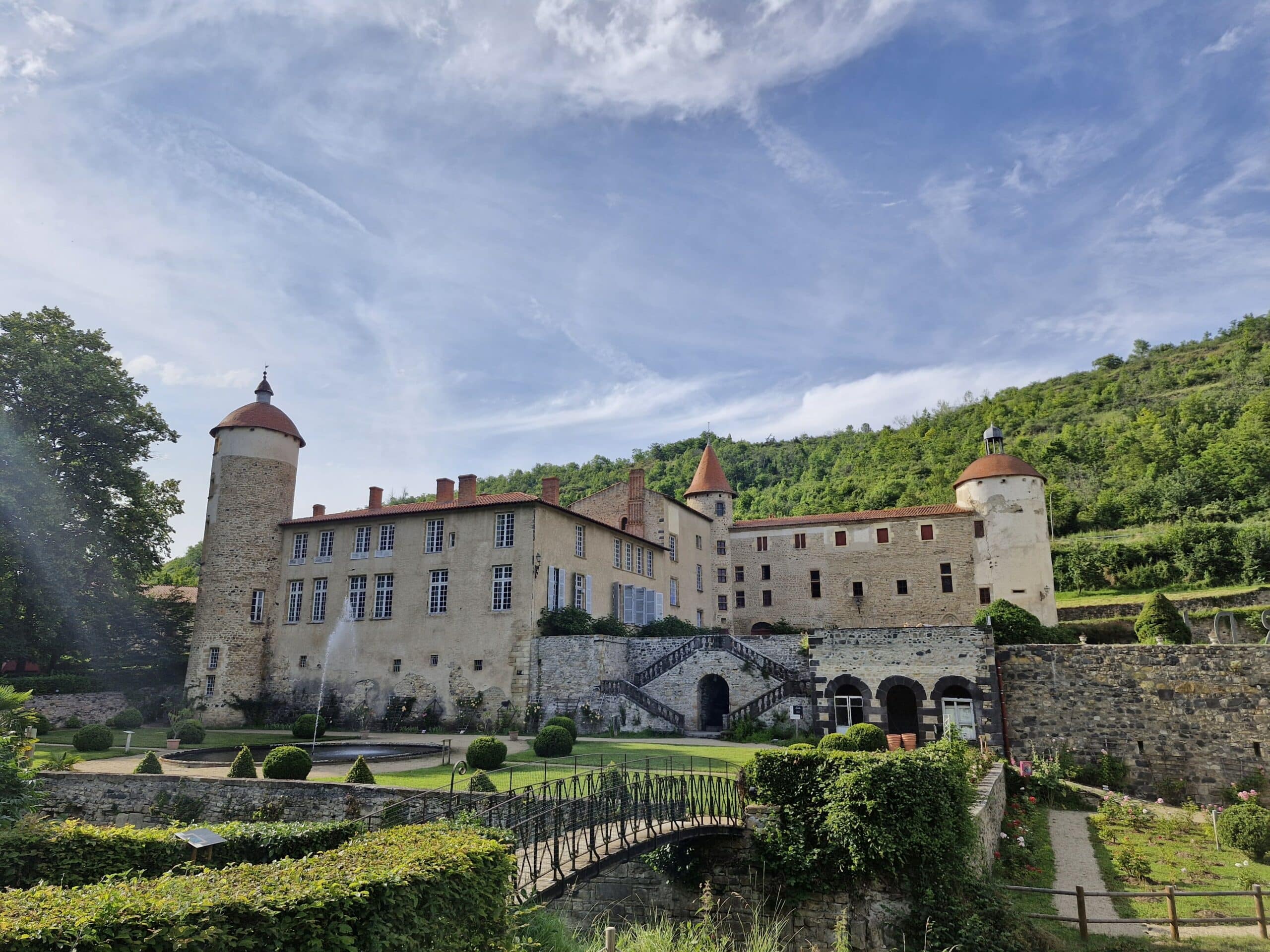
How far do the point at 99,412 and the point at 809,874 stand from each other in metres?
34.1

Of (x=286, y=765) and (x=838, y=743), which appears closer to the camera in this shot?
(x=286, y=765)

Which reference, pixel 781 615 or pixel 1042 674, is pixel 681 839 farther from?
pixel 781 615

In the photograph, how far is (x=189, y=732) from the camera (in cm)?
2731

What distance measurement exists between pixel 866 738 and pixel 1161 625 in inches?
484

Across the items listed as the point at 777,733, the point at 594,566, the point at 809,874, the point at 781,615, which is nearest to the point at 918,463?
the point at 781,615

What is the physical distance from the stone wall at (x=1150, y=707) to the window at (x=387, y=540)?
23856 mm

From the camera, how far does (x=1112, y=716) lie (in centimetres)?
2475

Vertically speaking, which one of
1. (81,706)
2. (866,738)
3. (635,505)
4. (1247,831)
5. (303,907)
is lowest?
(1247,831)

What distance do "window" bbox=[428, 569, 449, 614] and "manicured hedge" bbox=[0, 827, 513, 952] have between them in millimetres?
25742

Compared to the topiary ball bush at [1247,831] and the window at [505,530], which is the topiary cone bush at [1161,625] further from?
the window at [505,530]

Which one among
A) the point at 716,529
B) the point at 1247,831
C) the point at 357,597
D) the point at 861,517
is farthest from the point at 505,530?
the point at 1247,831

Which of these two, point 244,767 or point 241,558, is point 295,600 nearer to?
point 241,558

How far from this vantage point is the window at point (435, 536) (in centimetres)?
3425

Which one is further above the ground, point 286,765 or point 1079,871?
point 286,765
